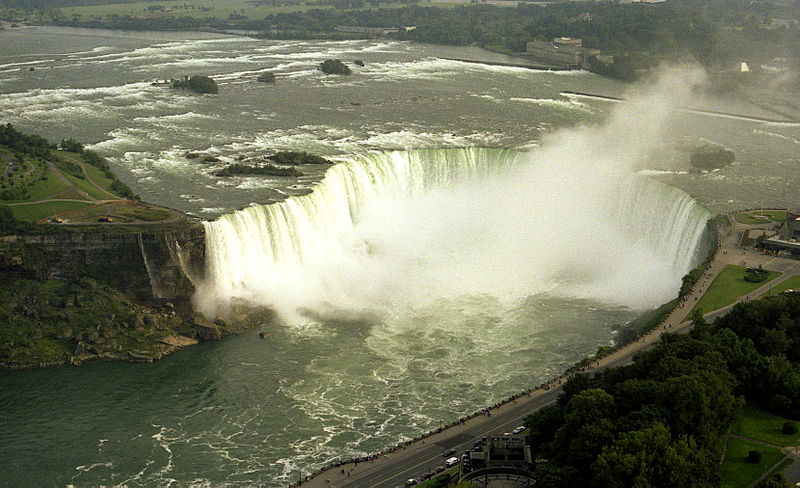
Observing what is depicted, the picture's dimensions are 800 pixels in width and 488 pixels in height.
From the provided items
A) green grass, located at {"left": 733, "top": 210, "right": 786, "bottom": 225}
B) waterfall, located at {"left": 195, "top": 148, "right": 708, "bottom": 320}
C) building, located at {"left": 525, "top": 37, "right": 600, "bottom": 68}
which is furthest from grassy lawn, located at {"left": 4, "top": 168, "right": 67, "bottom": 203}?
building, located at {"left": 525, "top": 37, "right": 600, "bottom": 68}

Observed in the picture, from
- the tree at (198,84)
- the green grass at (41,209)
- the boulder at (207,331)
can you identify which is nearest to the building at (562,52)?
the tree at (198,84)

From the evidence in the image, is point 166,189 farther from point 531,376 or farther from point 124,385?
point 531,376

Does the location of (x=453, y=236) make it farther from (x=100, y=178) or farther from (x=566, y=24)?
(x=566, y=24)

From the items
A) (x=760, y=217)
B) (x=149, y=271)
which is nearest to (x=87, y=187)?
(x=149, y=271)

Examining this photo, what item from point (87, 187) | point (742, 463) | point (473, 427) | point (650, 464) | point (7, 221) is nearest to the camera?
point (650, 464)

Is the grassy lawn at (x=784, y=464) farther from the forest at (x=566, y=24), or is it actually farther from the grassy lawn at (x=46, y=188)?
the forest at (x=566, y=24)

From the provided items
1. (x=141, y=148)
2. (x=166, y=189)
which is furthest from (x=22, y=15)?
(x=166, y=189)
